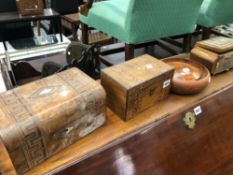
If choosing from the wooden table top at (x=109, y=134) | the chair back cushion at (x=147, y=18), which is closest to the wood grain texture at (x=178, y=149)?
the wooden table top at (x=109, y=134)

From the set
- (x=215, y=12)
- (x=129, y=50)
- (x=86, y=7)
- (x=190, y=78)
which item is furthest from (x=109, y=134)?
(x=215, y=12)

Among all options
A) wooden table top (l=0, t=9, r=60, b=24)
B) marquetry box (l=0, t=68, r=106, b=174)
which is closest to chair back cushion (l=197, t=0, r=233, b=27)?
marquetry box (l=0, t=68, r=106, b=174)

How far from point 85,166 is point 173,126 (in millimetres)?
385

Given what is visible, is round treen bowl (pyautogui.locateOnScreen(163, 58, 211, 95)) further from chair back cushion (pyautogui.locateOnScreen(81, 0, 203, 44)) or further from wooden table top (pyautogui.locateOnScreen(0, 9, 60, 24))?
wooden table top (pyautogui.locateOnScreen(0, 9, 60, 24))

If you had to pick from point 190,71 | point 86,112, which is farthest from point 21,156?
point 190,71

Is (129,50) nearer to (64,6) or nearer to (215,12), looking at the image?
(215,12)

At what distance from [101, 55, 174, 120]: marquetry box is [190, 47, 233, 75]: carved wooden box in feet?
1.09

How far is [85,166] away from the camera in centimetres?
74

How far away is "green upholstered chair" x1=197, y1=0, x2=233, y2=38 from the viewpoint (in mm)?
1517

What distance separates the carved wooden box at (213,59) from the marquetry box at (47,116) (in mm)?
646

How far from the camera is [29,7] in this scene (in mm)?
2148

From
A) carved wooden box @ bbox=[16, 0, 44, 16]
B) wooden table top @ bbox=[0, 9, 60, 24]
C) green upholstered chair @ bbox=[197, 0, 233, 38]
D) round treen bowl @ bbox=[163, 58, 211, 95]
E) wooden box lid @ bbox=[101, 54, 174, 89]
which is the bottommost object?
wooden table top @ bbox=[0, 9, 60, 24]

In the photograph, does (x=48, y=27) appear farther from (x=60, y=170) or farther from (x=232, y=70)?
(x=60, y=170)

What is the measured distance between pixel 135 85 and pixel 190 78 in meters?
0.35
